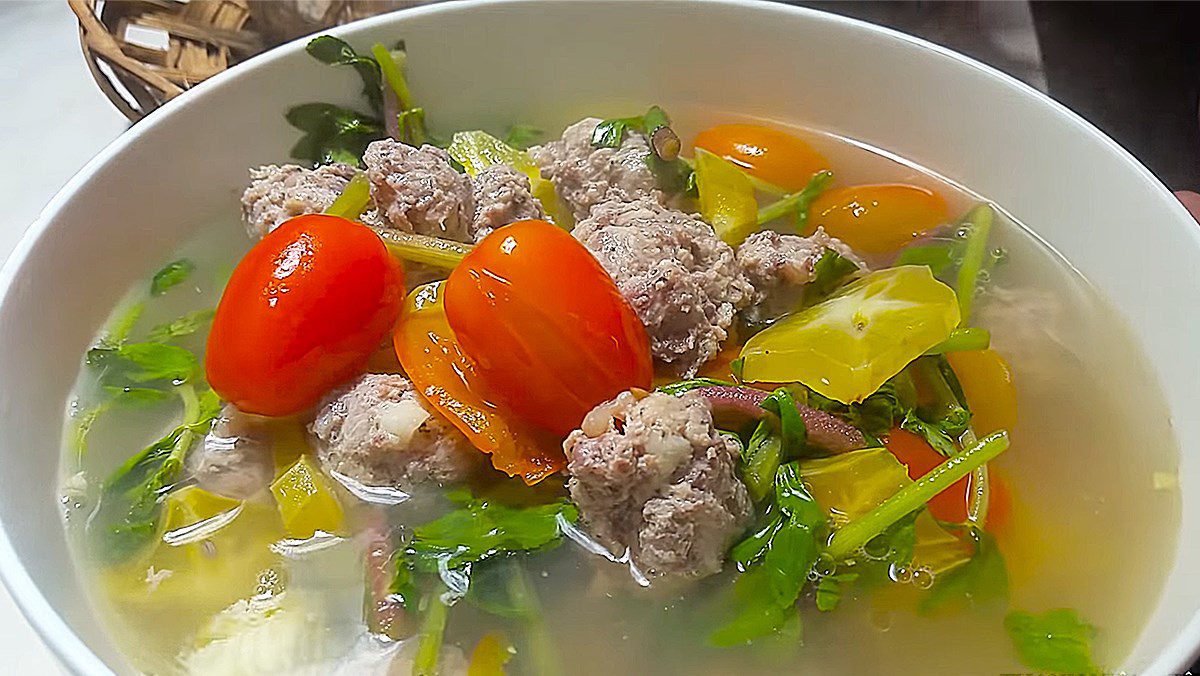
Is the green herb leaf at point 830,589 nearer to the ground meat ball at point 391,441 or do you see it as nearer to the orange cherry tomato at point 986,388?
the orange cherry tomato at point 986,388

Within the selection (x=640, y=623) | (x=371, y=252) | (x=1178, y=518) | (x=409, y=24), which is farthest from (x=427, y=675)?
(x=409, y=24)

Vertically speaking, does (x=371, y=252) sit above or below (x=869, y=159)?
above

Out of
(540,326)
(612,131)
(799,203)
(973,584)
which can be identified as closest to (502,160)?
(612,131)

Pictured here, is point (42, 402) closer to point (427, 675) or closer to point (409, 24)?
point (427, 675)

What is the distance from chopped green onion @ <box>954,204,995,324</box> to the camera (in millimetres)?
1405

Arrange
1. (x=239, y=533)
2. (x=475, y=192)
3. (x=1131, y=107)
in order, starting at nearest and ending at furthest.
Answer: (x=239, y=533), (x=475, y=192), (x=1131, y=107)

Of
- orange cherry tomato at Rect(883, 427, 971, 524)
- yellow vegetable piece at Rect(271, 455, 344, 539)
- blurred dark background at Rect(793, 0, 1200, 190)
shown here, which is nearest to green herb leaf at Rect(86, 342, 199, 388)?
yellow vegetable piece at Rect(271, 455, 344, 539)

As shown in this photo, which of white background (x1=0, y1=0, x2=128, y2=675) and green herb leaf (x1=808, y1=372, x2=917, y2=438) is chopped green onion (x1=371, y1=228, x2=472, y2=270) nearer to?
green herb leaf (x1=808, y1=372, x2=917, y2=438)

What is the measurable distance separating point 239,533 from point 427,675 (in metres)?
0.28

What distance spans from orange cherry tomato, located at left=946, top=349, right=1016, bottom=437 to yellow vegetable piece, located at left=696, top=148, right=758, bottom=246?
32 cm

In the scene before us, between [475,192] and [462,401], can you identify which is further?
[475,192]

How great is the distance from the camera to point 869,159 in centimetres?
164

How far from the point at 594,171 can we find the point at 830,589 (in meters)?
0.66

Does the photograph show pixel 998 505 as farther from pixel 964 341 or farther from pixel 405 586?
pixel 405 586
